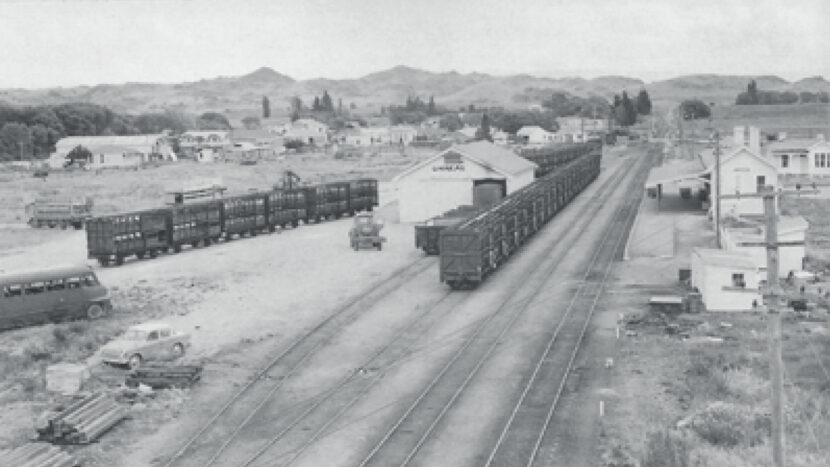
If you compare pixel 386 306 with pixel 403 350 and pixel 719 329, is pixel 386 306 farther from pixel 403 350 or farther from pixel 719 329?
pixel 719 329

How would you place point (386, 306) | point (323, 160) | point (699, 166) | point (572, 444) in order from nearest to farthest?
point (572, 444), point (386, 306), point (699, 166), point (323, 160)

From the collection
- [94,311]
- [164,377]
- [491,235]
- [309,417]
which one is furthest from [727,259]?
[94,311]

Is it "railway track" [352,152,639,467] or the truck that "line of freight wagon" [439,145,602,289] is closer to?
"railway track" [352,152,639,467]

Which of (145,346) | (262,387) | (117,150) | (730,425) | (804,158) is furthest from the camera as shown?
(117,150)

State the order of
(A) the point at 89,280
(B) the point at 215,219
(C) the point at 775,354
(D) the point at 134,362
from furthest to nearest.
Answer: (B) the point at 215,219
(A) the point at 89,280
(D) the point at 134,362
(C) the point at 775,354

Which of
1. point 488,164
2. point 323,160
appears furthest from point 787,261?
point 323,160

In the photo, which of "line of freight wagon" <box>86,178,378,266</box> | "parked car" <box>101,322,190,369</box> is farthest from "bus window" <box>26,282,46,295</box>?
"line of freight wagon" <box>86,178,378,266</box>

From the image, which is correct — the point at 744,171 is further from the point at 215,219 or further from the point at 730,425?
the point at 730,425
